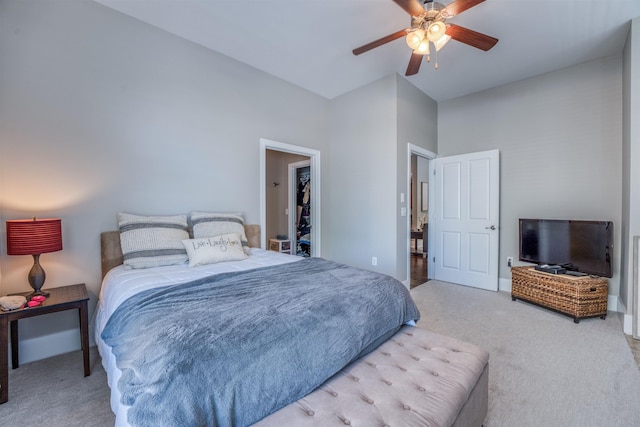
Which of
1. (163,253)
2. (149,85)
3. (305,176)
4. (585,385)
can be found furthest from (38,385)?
(305,176)

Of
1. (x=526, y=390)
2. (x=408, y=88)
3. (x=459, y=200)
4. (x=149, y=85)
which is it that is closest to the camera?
(x=526, y=390)

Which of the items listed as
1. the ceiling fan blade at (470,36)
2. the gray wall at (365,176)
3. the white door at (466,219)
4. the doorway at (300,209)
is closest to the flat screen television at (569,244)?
the white door at (466,219)

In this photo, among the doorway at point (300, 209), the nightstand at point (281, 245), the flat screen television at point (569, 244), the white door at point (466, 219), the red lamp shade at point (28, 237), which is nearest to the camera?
the red lamp shade at point (28, 237)

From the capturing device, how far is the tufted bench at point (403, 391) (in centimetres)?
98

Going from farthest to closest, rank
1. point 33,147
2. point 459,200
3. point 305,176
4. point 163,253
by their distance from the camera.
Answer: point 305,176, point 459,200, point 163,253, point 33,147

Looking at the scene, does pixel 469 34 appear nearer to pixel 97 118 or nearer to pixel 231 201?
pixel 231 201

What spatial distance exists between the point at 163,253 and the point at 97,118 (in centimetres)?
130

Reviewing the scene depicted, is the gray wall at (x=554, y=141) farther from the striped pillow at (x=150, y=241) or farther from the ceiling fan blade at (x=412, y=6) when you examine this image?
the striped pillow at (x=150, y=241)

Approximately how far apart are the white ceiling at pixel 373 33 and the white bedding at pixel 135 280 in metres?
2.25

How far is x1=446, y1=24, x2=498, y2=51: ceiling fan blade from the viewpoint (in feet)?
6.95

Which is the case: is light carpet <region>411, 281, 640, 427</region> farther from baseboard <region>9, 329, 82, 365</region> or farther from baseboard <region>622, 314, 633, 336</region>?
baseboard <region>9, 329, 82, 365</region>

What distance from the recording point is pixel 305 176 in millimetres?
5672

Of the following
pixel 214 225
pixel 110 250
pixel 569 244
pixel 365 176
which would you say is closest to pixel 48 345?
pixel 110 250

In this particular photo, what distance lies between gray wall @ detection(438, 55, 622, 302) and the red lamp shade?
4848 millimetres
